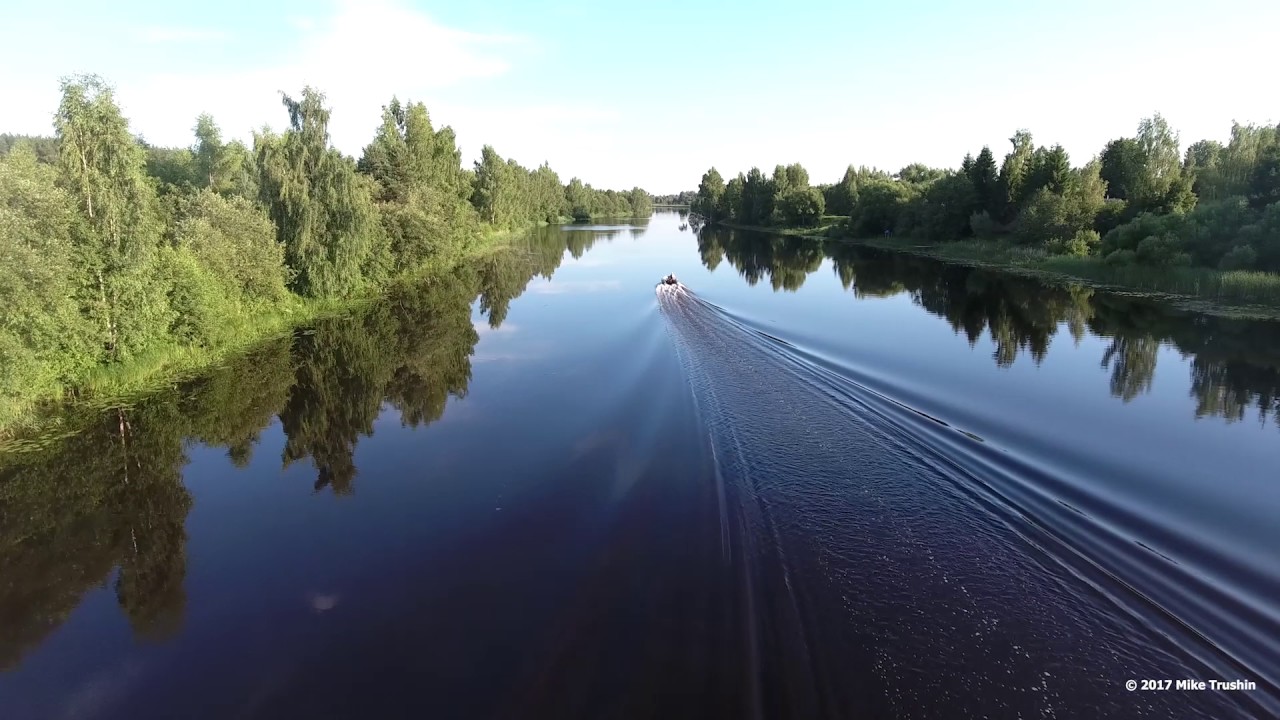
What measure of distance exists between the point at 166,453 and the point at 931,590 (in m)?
17.6

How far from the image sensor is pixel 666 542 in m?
10.4

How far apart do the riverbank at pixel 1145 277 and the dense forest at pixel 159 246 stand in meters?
45.1

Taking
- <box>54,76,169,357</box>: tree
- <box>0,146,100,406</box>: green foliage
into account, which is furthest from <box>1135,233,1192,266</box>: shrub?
<box>0,146,100,406</box>: green foliage

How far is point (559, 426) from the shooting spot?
16453 mm

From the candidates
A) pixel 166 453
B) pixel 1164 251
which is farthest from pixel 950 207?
pixel 166 453

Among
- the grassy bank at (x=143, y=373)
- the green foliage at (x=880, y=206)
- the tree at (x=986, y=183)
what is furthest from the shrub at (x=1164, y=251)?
the grassy bank at (x=143, y=373)

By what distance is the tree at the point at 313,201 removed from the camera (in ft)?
105

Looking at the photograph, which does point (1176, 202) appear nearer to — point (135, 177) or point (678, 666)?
point (678, 666)

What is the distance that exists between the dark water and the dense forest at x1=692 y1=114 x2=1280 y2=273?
1971 cm

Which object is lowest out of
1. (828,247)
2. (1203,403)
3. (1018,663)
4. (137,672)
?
(137,672)

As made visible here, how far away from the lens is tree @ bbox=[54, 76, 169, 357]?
1791 centimetres

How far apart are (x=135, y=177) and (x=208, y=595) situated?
634 inches

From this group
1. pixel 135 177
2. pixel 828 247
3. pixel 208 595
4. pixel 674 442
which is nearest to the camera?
pixel 208 595

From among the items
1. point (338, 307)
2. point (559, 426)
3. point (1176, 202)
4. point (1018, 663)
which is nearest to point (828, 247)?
point (1176, 202)
